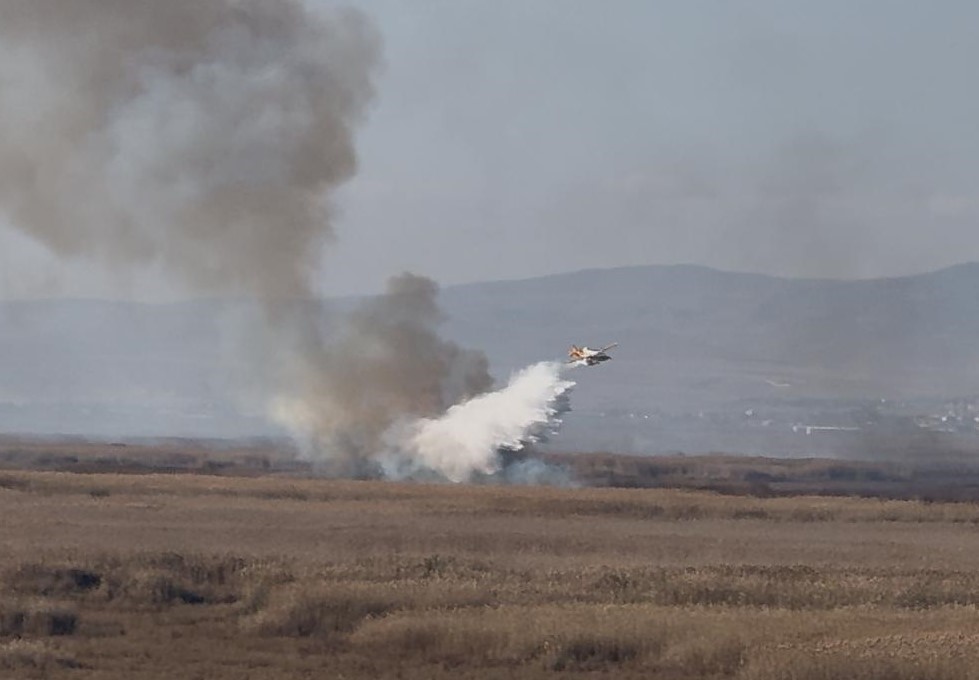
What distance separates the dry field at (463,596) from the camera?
93.9 feet

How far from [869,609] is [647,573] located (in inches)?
192

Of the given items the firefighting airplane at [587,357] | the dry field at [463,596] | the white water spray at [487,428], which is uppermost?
the firefighting airplane at [587,357]

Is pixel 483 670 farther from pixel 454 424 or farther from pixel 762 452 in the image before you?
pixel 762 452

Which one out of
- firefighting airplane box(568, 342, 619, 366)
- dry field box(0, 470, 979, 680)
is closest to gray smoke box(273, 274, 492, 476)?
firefighting airplane box(568, 342, 619, 366)

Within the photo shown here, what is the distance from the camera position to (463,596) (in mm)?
33719

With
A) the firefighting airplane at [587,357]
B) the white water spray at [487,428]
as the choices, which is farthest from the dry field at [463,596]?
the white water spray at [487,428]

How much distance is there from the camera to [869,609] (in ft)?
110

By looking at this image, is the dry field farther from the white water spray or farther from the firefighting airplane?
the white water spray

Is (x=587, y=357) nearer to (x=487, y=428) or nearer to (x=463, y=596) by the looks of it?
(x=487, y=428)

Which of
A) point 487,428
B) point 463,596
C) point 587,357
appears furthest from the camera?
point 487,428

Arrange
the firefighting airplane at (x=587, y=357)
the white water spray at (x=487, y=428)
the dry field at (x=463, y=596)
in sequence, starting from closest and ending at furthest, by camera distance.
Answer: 1. the dry field at (x=463, y=596)
2. the firefighting airplane at (x=587, y=357)
3. the white water spray at (x=487, y=428)

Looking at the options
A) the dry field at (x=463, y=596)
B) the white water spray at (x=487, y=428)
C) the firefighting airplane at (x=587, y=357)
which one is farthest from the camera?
the white water spray at (x=487, y=428)

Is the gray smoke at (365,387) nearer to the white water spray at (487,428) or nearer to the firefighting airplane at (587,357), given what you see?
the white water spray at (487,428)

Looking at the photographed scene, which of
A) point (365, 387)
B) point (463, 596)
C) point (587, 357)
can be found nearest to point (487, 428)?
point (365, 387)
